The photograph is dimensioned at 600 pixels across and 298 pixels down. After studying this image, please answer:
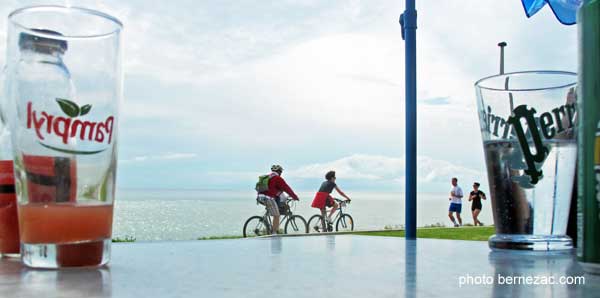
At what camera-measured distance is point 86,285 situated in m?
0.30

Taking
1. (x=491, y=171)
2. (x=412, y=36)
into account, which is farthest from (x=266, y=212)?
(x=491, y=171)

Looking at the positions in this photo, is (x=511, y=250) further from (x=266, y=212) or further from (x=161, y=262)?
(x=266, y=212)

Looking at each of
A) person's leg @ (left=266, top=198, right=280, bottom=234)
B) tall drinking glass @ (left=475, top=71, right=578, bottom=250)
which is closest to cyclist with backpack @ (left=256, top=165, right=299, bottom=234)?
person's leg @ (left=266, top=198, right=280, bottom=234)

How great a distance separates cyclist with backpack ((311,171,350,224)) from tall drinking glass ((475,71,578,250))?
5673 mm

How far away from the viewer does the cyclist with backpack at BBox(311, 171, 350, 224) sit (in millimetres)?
6205

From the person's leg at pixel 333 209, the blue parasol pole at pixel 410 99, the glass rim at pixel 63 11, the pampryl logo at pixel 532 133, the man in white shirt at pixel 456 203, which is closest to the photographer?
the glass rim at pixel 63 11

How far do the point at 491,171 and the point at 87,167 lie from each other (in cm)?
37

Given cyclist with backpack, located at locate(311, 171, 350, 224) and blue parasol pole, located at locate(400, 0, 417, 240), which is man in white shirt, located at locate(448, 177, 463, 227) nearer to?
cyclist with backpack, located at locate(311, 171, 350, 224)

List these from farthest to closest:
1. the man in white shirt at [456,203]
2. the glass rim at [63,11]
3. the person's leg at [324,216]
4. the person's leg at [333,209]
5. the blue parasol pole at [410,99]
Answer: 1. the man in white shirt at [456,203]
2. the person's leg at [333,209]
3. the person's leg at [324,216]
4. the blue parasol pole at [410,99]
5. the glass rim at [63,11]

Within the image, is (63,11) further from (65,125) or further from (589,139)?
(589,139)

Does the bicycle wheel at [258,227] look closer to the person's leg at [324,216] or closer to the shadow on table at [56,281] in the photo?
the person's leg at [324,216]

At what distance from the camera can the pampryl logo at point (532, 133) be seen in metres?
0.52

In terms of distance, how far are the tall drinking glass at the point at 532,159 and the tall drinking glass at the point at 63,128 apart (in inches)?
13.9

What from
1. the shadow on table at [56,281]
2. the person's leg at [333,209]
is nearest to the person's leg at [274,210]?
the person's leg at [333,209]
